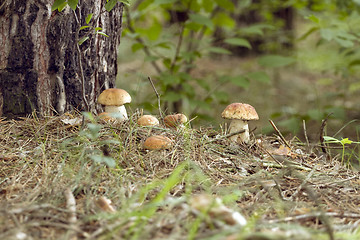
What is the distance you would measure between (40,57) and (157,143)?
131 cm

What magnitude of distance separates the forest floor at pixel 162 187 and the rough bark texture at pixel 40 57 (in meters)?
0.20

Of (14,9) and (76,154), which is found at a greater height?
(14,9)

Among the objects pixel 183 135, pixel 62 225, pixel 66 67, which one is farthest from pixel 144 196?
pixel 66 67

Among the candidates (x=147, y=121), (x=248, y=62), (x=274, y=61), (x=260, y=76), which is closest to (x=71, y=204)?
(x=147, y=121)

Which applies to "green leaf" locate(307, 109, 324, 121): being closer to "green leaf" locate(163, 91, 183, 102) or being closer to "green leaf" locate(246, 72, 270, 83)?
"green leaf" locate(246, 72, 270, 83)

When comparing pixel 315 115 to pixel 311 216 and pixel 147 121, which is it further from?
pixel 311 216

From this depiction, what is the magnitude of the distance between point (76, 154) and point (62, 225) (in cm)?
82

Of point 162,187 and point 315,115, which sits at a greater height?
point 162,187

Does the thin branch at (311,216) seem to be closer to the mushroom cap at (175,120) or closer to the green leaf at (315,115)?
the mushroom cap at (175,120)

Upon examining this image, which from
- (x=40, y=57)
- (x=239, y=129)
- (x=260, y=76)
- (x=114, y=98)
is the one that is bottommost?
(x=239, y=129)

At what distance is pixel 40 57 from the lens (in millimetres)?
2762

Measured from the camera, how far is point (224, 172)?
7.52ft

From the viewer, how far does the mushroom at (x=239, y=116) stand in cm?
267

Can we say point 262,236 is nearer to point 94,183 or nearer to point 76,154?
point 94,183
